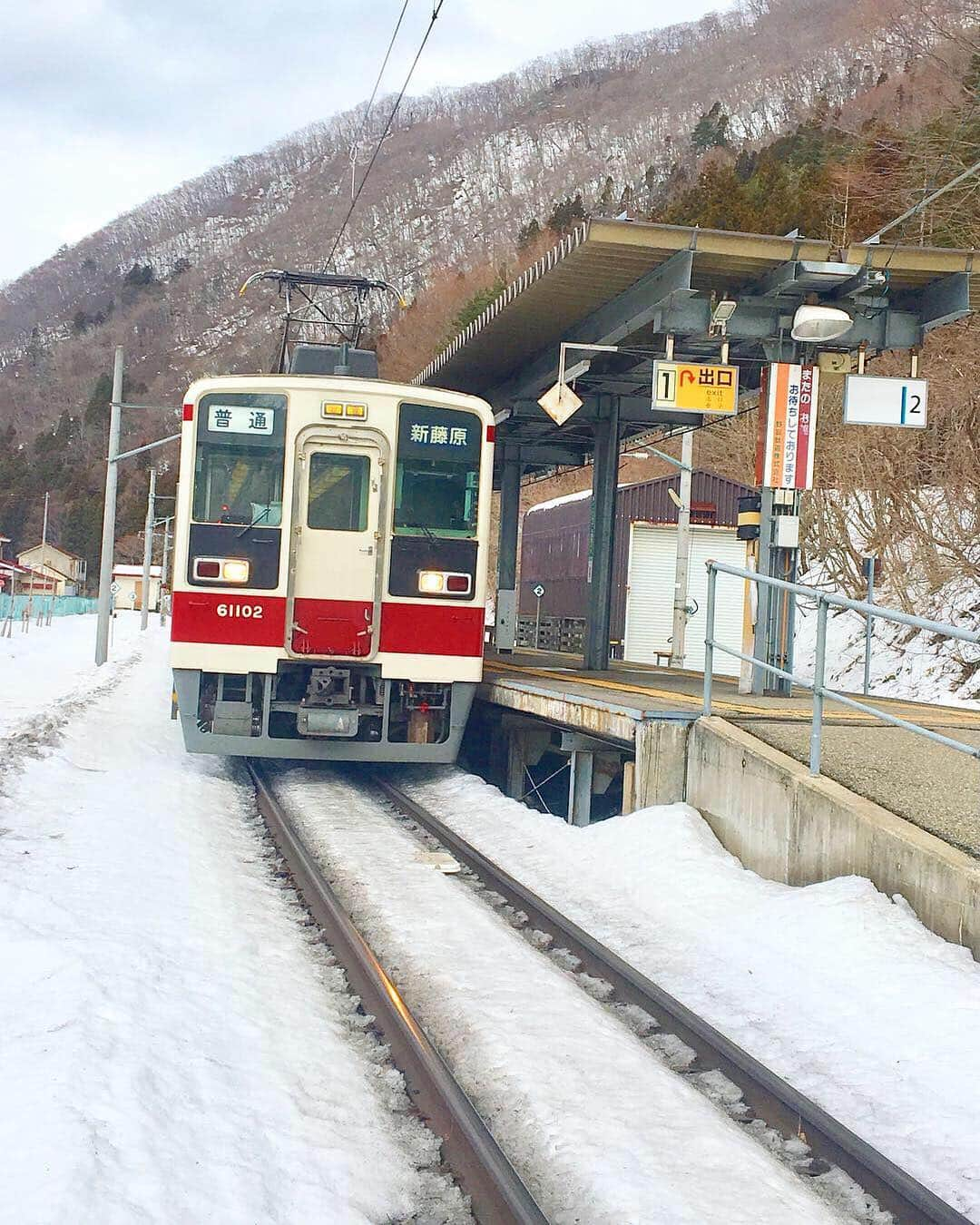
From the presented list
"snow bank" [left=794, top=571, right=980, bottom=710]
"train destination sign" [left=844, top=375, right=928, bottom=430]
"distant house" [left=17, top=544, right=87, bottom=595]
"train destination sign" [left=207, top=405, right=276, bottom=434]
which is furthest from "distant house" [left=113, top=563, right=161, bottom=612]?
"train destination sign" [left=844, top=375, right=928, bottom=430]

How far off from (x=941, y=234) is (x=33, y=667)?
60.6ft

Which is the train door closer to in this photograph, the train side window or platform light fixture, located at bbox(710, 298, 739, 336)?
the train side window

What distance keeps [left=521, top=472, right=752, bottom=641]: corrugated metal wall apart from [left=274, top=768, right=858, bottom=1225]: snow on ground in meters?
22.8

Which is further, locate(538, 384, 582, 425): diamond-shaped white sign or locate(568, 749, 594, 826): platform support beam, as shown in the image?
locate(538, 384, 582, 425): diamond-shaped white sign

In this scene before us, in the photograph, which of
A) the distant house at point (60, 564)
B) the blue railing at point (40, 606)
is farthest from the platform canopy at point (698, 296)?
the distant house at point (60, 564)

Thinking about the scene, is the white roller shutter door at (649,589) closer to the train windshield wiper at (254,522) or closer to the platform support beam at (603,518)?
the platform support beam at (603,518)

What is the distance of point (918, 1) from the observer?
823 inches

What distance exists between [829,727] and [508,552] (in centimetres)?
1041

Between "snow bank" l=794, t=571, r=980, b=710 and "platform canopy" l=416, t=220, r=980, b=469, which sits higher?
"platform canopy" l=416, t=220, r=980, b=469

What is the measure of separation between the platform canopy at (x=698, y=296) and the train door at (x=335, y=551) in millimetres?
2431

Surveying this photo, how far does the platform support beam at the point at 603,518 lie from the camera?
14539 millimetres

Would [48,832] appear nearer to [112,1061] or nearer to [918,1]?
[112,1061]

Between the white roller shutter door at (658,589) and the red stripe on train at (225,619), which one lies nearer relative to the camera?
the red stripe on train at (225,619)

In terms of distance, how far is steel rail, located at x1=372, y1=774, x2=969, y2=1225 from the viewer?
361 centimetres
